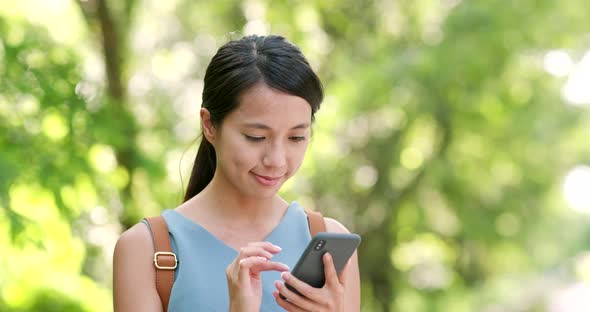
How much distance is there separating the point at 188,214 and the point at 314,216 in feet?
1.09

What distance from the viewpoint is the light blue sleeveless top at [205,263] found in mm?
2178

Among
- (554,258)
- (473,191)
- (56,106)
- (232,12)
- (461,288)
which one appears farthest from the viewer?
(554,258)

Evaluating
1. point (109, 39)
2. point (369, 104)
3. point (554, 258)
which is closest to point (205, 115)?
point (109, 39)

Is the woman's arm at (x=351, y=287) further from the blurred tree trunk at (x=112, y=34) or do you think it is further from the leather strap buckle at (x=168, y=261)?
the blurred tree trunk at (x=112, y=34)

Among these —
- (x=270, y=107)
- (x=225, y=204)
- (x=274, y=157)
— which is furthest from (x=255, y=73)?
(x=225, y=204)

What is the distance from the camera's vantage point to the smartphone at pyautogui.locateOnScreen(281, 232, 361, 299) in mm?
2004

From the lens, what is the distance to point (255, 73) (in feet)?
7.34

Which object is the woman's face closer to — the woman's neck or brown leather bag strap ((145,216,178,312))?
the woman's neck

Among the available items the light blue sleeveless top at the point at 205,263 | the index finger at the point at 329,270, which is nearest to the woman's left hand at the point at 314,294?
the index finger at the point at 329,270

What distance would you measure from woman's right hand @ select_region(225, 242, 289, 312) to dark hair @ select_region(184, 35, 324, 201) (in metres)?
0.37

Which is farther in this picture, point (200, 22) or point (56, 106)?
point (200, 22)

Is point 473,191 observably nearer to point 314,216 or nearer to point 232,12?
point 232,12

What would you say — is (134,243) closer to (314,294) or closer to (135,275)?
(135,275)

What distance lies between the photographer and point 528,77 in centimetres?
896
